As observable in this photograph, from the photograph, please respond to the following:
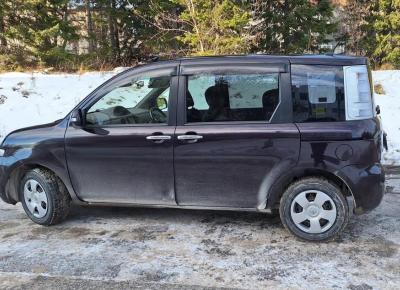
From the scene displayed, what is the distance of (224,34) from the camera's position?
1255 centimetres

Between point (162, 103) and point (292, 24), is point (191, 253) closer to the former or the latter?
point (162, 103)

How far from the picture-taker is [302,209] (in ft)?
14.7

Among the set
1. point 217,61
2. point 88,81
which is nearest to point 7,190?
point 217,61

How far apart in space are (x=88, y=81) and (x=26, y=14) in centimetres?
374

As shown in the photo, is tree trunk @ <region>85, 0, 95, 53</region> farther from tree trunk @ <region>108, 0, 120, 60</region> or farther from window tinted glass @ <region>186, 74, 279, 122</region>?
window tinted glass @ <region>186, 74, 279, 122</region>

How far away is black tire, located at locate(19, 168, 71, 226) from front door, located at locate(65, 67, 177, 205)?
20cm

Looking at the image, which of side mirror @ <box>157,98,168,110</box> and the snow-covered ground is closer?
side mirror @ <box>157,98,168,110</box>

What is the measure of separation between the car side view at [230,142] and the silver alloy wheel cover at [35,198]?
39mm

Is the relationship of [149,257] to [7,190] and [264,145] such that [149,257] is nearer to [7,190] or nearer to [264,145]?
[264,145]

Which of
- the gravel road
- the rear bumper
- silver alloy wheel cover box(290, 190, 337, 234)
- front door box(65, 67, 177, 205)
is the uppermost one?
front door box(65, 67, 177, 205)

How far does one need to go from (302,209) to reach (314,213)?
0.12 meters

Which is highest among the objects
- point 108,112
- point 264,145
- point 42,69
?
point 42,69

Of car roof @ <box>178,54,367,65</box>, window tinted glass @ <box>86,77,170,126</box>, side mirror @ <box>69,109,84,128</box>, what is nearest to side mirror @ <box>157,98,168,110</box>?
window tinted glass @ <box>86,77,170,126</box>

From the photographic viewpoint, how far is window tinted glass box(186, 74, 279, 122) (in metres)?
4.47
